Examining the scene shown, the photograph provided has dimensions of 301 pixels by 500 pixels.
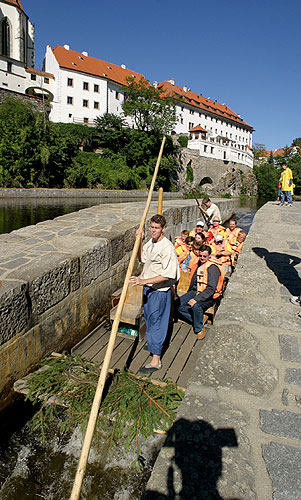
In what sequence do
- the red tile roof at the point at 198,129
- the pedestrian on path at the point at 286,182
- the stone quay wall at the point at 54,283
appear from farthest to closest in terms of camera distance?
the red tile roof at the point at 198,129 < the pedestrian on path at the point at 286,182 < the stone quay wall at the point at 54,283

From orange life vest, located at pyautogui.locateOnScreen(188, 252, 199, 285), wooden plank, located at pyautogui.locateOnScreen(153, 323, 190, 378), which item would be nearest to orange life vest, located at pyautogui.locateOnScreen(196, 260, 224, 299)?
wooden plank, located at pyautogui.locateOnScreen(153, 323, 190, 378)

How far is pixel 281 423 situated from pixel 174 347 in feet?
9.32

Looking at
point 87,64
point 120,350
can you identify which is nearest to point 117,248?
point 120,350

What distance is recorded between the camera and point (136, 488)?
9.04ft

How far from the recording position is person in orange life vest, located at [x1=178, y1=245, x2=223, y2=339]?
4840 millimetres

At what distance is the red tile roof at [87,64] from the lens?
45.4 meters

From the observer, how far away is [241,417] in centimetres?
191


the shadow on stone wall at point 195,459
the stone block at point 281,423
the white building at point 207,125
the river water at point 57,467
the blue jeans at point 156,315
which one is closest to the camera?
the shadow on stone wall at point 195,459

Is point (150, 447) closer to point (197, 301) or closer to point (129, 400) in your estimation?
point (129, 400)

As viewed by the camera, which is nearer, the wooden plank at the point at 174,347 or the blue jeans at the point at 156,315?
the blue jeans at the point at 156,315

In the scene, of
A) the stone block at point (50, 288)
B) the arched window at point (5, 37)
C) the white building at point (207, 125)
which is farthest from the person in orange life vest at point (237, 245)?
the white building at point (207, 125)

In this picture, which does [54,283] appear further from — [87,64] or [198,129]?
[198,129]

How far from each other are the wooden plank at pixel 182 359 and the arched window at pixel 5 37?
49073mm

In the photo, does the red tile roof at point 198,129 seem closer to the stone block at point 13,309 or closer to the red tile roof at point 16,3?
the red tile roof at point 16,3
